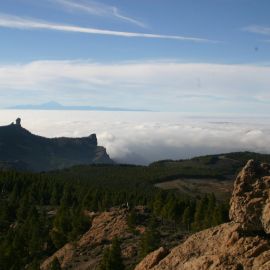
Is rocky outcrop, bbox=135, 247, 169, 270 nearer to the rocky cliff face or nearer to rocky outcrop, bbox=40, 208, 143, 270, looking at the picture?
the rocky cliff face

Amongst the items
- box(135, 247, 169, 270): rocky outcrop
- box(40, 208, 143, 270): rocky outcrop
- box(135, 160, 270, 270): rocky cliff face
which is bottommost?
box(40, 208, 143, 270): rocky outcrop

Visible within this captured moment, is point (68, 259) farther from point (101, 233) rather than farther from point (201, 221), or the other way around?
point (201, 221)

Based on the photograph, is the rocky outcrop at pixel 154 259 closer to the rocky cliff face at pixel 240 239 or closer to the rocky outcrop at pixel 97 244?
the rocky cliff face at pixel 240 239

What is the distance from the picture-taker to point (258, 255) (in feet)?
92.4

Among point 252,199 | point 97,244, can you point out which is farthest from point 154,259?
point 97,244

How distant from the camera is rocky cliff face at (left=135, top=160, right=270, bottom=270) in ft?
93.2

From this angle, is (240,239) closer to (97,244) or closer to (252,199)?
(252,199)

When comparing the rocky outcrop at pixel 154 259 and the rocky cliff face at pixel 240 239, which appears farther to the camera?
the rocky outcrop at pixel 154 259

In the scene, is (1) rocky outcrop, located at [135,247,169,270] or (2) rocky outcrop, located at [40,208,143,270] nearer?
(1) rocky outcrop, located at [135,247,169,270]

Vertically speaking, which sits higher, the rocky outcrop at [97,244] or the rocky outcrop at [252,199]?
the rocky outcrop at [252,199]

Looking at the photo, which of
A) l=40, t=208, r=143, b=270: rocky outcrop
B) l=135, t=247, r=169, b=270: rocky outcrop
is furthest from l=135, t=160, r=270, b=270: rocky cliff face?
l=40, t=208, r=143, b=270: rocky outcrop

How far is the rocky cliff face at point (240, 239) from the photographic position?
28422 mm

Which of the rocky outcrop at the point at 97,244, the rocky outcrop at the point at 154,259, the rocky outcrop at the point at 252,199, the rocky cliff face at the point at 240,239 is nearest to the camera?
the rocky cliff face at the point at 240,239

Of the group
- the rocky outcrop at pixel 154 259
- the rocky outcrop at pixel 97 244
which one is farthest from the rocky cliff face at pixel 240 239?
the rocky outcrop at pixel 97 244
